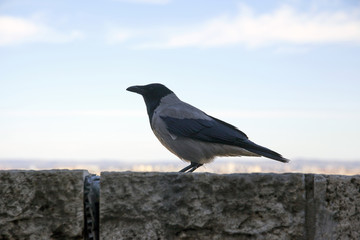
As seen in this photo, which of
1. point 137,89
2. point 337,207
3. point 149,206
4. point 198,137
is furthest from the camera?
point 137,89

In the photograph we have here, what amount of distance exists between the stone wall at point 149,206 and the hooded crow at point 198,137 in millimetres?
1682

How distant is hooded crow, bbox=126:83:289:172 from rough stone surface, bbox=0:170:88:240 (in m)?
1.86

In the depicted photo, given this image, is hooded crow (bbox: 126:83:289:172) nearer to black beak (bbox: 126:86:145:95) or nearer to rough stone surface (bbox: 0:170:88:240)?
black beak (bbox: 126:86:145:95)

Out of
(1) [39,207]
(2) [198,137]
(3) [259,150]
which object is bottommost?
(1) [39,207]

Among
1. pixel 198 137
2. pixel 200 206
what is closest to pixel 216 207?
pixel 200 206

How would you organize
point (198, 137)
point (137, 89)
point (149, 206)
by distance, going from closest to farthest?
1. point (149, 206)
2. point (198, 137)
3. point (137, 89)

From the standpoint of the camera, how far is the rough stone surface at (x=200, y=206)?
2.84 m

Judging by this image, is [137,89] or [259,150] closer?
[259,150]

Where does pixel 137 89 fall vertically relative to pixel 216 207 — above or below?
above

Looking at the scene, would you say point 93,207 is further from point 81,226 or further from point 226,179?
point 226,179

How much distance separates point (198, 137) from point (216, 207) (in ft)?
6.32

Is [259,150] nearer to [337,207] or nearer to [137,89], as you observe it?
[137,89]

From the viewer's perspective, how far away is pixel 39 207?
2855 mm

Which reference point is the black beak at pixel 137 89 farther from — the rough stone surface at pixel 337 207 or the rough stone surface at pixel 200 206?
the rough stone surface at pixel 337 207
